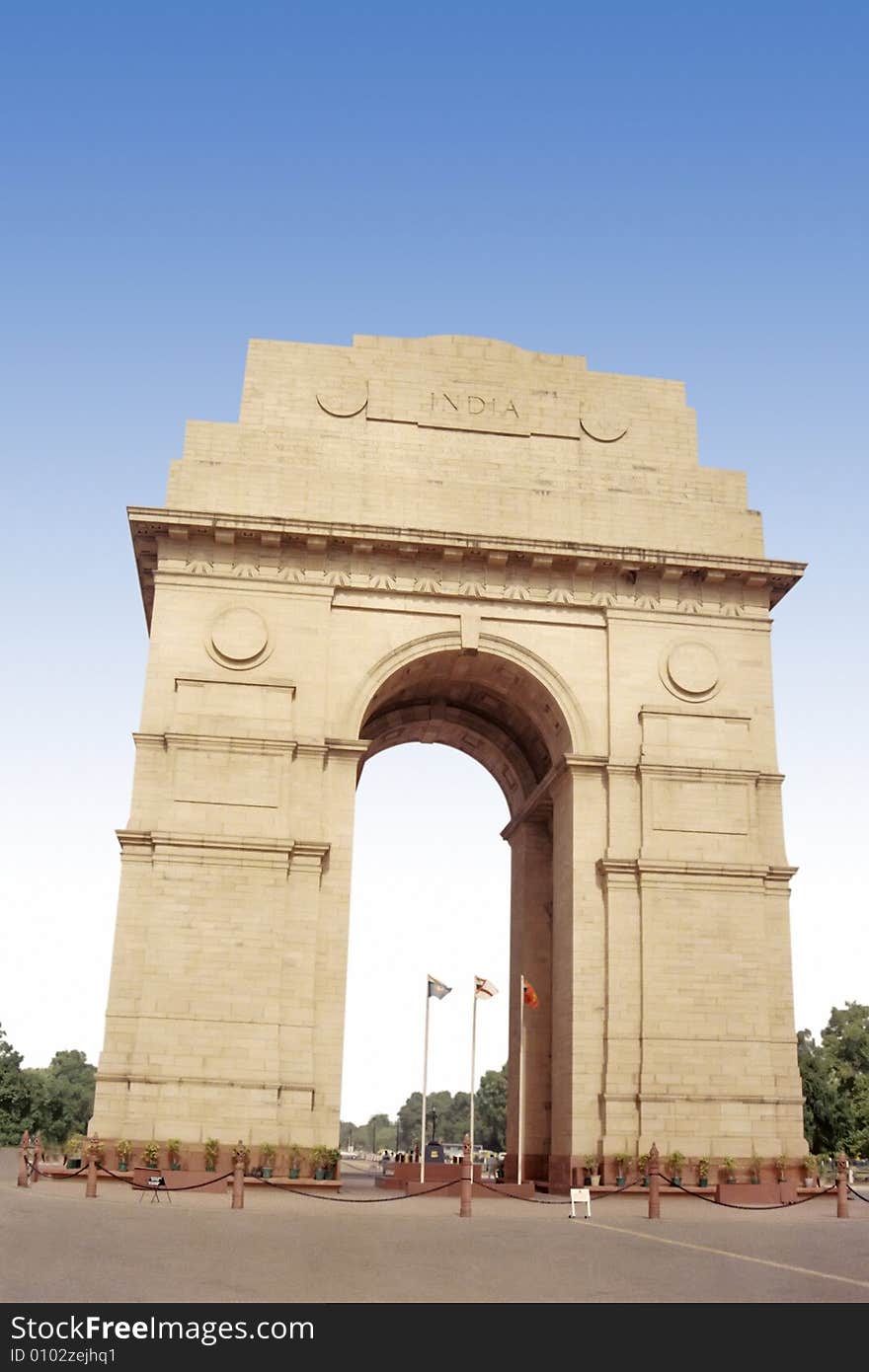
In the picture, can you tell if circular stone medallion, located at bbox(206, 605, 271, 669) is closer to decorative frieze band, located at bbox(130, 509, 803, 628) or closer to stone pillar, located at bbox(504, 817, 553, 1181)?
decorative frieze band, located at bbox(130, 509, 803, 628)

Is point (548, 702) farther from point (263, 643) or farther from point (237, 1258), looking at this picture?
point (237, 1258)

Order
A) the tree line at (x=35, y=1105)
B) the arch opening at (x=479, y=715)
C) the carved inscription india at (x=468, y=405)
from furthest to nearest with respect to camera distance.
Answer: the tree line at (x=35, y=1105)
the carved inscription india at (x=468, y=405)
the arch opening at (x=479, y=715)

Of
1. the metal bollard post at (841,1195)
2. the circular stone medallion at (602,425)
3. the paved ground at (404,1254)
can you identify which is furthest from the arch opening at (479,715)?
the paved ground at (404,1254)

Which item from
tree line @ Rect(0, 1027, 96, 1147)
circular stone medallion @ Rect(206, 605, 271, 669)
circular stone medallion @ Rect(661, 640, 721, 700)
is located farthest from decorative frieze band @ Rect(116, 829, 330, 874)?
tree line @ Rect(0, 1027, 96, 1147)

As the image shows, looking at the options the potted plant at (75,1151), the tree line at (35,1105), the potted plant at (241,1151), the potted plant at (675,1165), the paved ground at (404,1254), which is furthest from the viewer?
the tree line at (35,1105)

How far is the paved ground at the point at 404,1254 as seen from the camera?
1262 centimetres

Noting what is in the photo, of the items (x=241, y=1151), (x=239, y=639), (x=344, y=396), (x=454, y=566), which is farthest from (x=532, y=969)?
(x=344, y=396)

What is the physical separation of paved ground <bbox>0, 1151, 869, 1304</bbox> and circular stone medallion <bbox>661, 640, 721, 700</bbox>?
13.4 meters

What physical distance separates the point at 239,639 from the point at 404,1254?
64.0 feet

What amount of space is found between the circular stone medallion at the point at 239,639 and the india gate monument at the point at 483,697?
2.6 inches

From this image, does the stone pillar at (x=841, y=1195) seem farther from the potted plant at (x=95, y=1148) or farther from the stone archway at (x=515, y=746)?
the potted plant at (x=95, y=1148)

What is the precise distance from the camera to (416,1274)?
1401cm

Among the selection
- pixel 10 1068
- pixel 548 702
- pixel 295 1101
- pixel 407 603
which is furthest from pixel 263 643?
pixel 10 1068

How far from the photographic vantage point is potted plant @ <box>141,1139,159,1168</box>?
1116 inches
